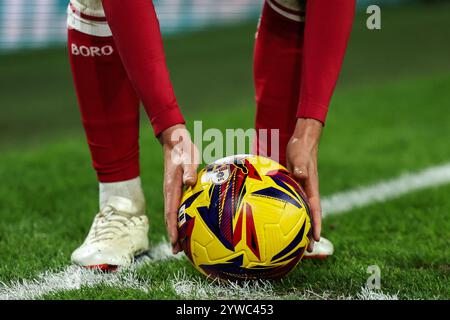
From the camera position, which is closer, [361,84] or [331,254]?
[331,254]

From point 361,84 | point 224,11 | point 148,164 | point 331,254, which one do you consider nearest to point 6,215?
point 148,164

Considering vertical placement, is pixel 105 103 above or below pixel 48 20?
above

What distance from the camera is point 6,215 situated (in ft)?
9.32

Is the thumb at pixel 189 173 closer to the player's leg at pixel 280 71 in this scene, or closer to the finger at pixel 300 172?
the finger at pixel 300 172

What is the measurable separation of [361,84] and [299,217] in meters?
4.54

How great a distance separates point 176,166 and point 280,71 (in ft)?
2.07

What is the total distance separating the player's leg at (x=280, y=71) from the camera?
2273mm

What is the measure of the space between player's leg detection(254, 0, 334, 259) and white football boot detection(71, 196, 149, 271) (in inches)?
18.1

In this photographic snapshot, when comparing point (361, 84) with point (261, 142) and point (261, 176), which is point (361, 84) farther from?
point (261, 176)

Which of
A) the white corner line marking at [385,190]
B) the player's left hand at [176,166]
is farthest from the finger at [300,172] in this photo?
the white corner line marking at [385,190]

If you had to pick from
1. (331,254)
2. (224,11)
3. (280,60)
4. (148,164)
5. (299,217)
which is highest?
(280,60)

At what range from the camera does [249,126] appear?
4582mm

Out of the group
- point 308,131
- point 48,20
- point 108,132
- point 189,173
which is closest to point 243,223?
point 189,173

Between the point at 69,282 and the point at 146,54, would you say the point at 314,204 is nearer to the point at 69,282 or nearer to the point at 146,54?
the point at 146,54
